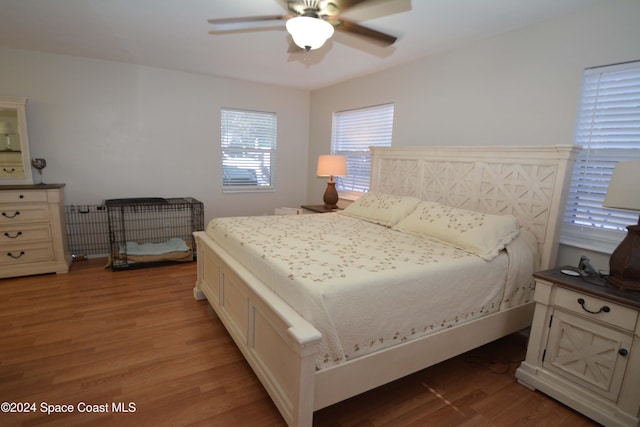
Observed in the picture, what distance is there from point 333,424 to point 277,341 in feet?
1.74

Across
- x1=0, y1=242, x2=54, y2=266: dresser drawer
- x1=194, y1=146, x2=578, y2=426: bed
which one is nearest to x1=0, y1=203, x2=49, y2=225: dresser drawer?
x1=0, y1=242, x2=54, y2=266: dresser drawer

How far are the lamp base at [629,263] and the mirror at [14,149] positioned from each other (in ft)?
16.4

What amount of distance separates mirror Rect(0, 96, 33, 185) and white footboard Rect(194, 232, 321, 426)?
8.45ft

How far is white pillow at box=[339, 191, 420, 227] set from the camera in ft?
9.53

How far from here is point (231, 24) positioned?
6.31 feet

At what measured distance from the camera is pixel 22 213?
3252 millimetres

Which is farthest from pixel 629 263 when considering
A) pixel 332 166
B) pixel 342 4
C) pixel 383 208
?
pixel 332 166

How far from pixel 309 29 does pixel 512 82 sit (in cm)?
180

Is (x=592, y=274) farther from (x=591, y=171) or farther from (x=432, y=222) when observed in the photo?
(x=432, y=222)

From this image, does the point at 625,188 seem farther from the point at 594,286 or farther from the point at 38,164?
the point at 38,164

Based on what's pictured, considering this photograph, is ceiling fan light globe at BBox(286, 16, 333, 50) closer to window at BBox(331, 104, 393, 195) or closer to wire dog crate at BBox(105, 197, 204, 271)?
window at BBox(331, 104, 393, 195)

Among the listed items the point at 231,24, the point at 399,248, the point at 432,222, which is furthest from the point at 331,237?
the point at 231,24

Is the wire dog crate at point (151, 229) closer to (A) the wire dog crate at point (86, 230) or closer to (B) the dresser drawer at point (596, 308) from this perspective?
(A) the wire dog crate at point (86, 230)

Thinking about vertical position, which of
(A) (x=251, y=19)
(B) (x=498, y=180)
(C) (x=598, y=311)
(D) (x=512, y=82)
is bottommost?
(C) (x=598, y=311)
